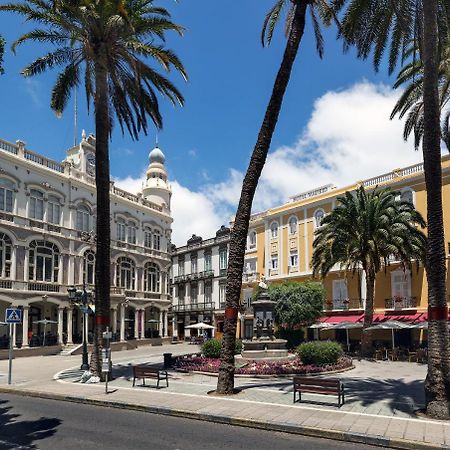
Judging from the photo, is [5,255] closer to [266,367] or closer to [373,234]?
[266,367]

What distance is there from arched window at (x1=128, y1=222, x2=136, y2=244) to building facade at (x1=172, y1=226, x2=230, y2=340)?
1281 centimetres

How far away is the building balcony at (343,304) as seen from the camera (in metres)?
42.9

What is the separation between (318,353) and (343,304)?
21.5m

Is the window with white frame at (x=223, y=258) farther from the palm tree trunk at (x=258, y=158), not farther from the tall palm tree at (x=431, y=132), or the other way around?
the tall palm tree at (x=431, y=132)

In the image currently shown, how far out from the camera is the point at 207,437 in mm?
11633

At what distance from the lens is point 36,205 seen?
40.5 m

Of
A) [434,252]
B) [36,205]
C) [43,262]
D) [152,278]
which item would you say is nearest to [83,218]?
[36,205]

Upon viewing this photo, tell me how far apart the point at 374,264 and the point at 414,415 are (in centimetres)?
2099

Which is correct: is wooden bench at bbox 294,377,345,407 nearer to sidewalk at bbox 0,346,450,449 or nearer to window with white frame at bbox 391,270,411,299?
sidewalk at bbox 0,346,450,449

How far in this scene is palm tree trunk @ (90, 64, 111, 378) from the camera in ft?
70.7

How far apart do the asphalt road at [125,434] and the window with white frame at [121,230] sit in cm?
3510

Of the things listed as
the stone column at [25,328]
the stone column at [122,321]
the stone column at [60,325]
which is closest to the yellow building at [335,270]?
the stone column at [122,321]

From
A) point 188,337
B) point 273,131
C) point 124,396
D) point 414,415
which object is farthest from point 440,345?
point 188,337

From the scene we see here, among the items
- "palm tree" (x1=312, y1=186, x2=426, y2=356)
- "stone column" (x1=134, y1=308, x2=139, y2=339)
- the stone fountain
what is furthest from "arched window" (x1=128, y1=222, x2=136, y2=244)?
the stone fountain
